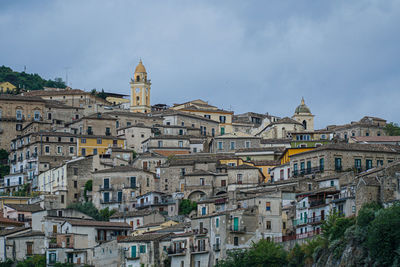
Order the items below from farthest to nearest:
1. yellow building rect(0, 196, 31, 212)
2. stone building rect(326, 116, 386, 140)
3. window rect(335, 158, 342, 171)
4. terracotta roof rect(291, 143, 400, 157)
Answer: stone building rect(326, 116, 386, 140) → yellow building rect(0, 196, 31, 212) → terracotta roof rect(291, 143, 400, 157) → window rect(335, 158, 342, 171)

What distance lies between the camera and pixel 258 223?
81.4 m

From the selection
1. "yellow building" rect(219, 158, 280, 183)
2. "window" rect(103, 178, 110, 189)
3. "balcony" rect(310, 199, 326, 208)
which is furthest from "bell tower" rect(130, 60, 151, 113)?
"balcony" rect(310, 199, 326, 208)

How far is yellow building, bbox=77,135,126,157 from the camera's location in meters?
120

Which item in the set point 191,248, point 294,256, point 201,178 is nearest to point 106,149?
point 201,178

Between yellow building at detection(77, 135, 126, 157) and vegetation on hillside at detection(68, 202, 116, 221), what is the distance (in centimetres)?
1672

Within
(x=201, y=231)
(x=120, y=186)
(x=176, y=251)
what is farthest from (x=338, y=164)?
(x=120, y=186)

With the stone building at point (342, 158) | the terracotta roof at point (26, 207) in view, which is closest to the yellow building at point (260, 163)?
the stone building at point (342, 158)

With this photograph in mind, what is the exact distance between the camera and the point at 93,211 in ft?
335

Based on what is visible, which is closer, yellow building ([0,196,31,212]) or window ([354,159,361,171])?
window ([354,159,361,171])

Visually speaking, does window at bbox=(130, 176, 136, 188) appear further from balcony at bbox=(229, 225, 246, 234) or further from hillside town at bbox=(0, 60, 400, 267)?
balcony at bbox=(229, 225, 246, 234)

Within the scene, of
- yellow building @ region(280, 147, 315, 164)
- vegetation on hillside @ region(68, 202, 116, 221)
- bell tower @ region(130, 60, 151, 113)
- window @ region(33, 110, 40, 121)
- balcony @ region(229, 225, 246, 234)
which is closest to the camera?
balcony @ region(229, 225, 246, 234)

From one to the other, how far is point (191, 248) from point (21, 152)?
47.8 m

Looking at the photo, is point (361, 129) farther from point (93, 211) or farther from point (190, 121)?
point (93, 211)

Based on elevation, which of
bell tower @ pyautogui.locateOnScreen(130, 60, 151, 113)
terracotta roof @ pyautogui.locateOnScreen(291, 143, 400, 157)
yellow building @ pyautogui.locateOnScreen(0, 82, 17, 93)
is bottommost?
terracotta roof @ pyautogui.locateOnScreen(291, 143, 400, 157)
